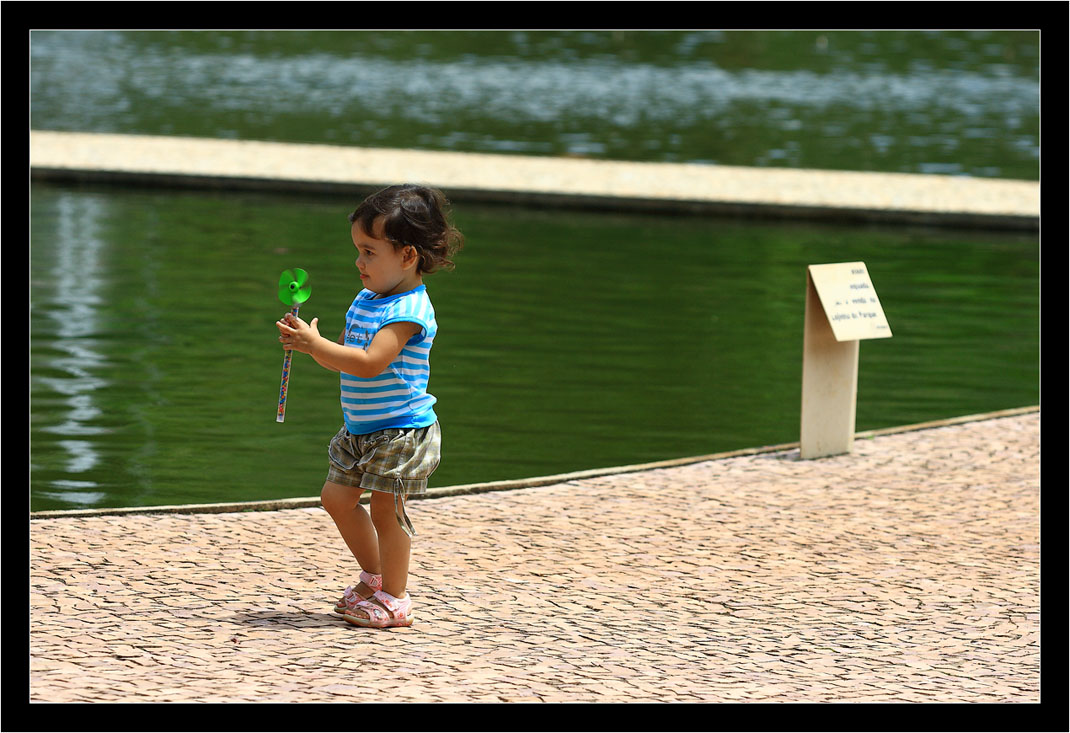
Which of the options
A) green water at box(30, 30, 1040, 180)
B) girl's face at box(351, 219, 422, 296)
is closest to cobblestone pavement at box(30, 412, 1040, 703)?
girl's face at box(351, 219, 422, 296)

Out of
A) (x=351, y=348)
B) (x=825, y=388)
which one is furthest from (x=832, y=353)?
(x=351, y=348)

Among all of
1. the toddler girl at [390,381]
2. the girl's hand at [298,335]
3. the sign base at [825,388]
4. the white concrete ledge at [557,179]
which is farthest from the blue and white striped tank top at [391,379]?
the white concrete ledge at [557,179]

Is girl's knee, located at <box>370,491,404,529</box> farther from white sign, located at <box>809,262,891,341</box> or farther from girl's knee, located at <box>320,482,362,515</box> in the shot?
white sign, located at <box>809,262,891,341</box>

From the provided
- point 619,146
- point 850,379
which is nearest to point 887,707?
point 850,379

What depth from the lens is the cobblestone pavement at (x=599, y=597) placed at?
4.98m

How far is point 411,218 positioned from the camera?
5355 mm

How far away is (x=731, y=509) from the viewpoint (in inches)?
293

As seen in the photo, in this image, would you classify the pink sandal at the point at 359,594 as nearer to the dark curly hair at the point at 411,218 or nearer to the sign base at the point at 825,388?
the dark curly hair at the point at 411,218

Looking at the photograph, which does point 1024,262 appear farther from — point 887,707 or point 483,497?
point 887,707

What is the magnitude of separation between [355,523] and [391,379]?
1.75 ft

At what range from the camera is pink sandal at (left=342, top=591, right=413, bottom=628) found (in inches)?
218

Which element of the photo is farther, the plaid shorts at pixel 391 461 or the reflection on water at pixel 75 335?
the reflection on water at pixel 75 335

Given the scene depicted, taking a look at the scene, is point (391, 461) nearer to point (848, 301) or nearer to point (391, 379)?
point (391, 379)

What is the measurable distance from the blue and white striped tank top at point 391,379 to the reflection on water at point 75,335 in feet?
9.16
